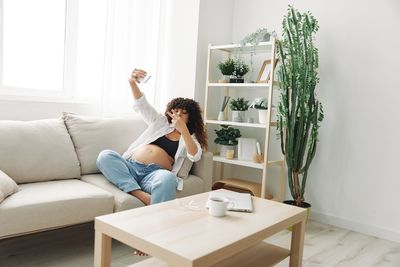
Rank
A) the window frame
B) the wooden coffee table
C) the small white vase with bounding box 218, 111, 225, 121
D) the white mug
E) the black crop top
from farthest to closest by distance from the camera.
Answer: the small white vase with bounding box 218, 111, 225, 121, the window frame, the black crop top, the white mug, the wooden coffee table

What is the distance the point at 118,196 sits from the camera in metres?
2.13

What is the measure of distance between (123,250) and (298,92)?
5.38ft

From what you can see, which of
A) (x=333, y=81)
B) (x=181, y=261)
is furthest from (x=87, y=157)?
(x=333, y=81)

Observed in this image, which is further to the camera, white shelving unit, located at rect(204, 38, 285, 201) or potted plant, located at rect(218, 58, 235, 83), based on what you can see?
potted plant, located at rect(218, 58, 235, 83)

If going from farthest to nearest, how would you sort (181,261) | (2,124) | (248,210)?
(2,124), (248,210), (181,261)

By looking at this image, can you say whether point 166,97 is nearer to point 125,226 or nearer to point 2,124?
point 2,124

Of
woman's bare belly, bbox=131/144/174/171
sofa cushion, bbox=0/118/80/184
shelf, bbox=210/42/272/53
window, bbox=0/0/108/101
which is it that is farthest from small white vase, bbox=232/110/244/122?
sofa cushion, bbox=0/118/80/184

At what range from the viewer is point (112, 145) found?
8.75 feet

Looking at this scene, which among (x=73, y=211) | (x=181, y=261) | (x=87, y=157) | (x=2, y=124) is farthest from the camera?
(x=87, y=157)

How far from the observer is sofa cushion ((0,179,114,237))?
5.65 feet

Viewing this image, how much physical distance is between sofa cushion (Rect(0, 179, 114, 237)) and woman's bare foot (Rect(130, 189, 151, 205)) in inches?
6.3

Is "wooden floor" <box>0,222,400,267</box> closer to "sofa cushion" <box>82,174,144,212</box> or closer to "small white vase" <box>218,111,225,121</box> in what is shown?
"sofa cushion" <box>82,174,144,212</box>

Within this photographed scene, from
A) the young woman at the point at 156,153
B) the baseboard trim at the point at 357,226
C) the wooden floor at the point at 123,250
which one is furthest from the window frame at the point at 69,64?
the baseboard trim at the point at 357,226

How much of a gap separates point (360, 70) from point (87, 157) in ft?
6.97
